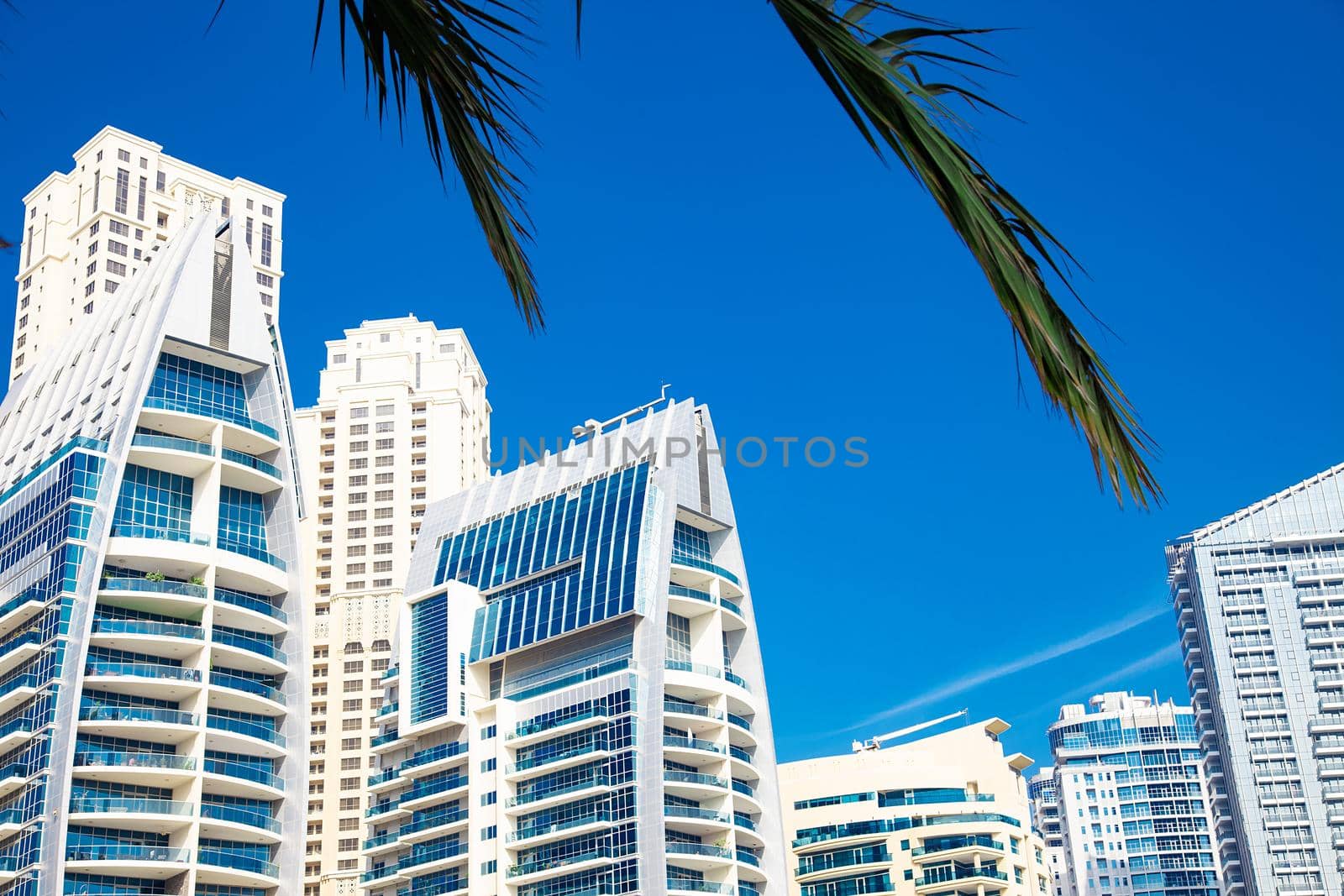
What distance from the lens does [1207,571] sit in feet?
451

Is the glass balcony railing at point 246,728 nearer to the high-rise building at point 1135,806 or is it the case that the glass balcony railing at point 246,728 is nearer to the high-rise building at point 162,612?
the high-rise building at point 162,612

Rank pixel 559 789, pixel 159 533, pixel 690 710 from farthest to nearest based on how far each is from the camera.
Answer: pixel 690 710, pixel 559 789, pixel 159 533

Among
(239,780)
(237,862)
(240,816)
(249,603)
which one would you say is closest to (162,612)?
(249,603)

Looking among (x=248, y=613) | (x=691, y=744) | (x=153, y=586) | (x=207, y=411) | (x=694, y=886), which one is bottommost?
(x=694, y=886)

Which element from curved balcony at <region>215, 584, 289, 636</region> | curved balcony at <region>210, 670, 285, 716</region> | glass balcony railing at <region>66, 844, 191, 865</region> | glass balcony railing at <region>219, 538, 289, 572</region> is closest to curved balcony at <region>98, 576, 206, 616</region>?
curved balcony at <region>215, 584, 289, 636</region>

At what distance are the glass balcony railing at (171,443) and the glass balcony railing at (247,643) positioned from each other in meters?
8.07

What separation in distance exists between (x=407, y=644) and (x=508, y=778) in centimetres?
1213

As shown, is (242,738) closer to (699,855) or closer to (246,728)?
(246,728)

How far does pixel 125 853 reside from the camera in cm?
6531

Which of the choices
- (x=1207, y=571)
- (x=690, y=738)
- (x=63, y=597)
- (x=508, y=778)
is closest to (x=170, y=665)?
(x=63, y=597)

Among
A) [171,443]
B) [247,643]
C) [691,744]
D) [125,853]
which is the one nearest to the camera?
[125,853]

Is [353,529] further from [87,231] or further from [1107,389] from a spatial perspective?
[1107,389]

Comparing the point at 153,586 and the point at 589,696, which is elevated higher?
the point at 153,586

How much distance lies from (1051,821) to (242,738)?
127263 millimetres
